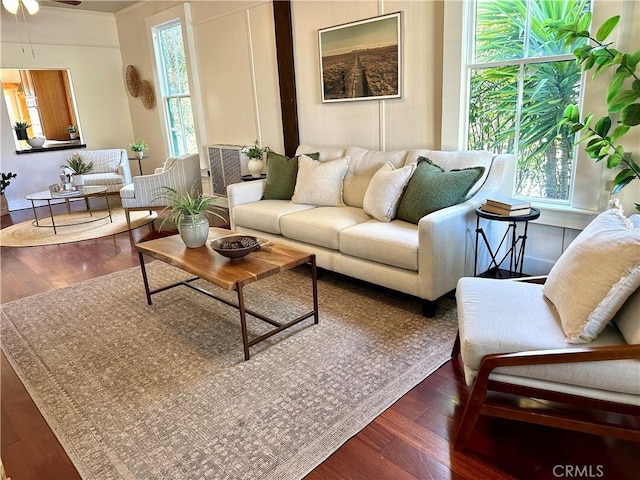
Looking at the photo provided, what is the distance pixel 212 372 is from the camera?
87.1 inches

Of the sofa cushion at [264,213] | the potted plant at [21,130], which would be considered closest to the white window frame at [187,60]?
the potted plant at [21,130]

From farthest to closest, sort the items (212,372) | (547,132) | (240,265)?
(547,132) → (240,265) → (212,372)

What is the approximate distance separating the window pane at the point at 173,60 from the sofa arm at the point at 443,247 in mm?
4831

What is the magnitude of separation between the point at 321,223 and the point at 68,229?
3.62 metres

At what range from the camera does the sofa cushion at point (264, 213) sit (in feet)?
11.6

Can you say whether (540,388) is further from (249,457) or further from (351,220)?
(351,220)

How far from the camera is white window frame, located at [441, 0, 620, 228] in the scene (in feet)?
8.56

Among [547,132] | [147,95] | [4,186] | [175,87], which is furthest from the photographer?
[147,95]

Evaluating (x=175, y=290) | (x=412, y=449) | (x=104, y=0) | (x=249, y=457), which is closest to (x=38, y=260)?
(x=175, y=290)

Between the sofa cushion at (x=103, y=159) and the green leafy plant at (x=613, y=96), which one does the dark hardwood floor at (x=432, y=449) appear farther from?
the sofa cushion at (x=103, y=159)

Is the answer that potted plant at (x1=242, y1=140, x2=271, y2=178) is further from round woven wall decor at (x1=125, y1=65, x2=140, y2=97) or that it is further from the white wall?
the white wall

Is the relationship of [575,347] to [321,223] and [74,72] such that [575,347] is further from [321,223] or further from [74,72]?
[74,72]

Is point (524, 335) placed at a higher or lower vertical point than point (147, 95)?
lower

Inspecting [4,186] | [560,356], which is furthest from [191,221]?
[4,186]
